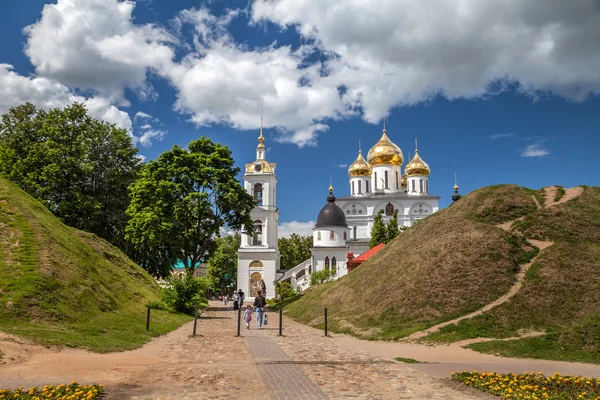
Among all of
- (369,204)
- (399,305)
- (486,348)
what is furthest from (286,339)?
(369,204)

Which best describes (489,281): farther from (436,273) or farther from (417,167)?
(417,167)

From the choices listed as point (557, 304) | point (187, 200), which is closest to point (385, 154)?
point (187, 200)

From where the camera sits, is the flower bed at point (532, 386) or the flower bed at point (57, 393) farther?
the flower bed at point (532, 386)

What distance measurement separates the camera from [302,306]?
27906mm

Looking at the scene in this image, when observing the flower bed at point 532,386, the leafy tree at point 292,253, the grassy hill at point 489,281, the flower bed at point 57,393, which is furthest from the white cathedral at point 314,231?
the flower bed at point 57,393

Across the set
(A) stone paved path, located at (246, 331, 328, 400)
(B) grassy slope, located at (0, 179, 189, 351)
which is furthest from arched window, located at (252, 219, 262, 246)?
(A) stone paved path, located at (246, 331, 328, 400)

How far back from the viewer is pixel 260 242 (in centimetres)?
5134

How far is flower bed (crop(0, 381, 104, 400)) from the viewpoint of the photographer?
639 centimetres

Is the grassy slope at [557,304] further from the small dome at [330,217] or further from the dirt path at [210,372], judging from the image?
the small dome at [330,217]

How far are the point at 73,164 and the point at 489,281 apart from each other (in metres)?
29.0

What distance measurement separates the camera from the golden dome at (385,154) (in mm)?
66250

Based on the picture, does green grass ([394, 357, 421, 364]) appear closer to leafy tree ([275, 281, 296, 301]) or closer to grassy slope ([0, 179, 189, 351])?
grassy slope ([0, 179, 189, 351])

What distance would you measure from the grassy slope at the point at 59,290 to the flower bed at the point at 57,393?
437 centimetres

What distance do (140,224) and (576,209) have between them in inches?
928
